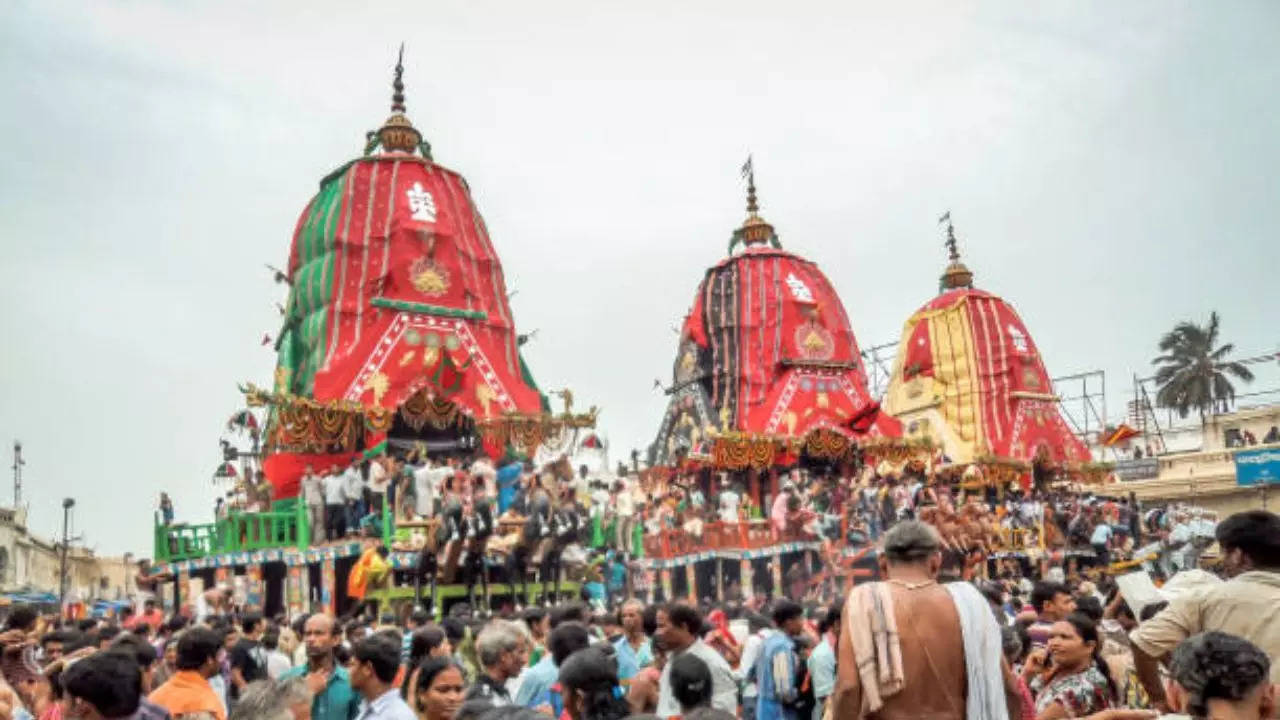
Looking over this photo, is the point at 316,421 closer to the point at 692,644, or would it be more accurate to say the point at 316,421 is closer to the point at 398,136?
the point at 398,136

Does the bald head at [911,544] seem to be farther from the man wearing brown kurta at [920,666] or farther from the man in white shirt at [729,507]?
the man in white shirt at [729,507]

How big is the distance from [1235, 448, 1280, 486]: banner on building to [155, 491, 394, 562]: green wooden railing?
28.0 m

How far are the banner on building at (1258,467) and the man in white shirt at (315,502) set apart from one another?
28.8m

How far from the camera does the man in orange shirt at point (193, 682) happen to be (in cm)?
504

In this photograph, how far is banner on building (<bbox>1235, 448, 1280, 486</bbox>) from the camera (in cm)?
3453

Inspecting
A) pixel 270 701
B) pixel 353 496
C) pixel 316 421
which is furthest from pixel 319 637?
pixel 316 421

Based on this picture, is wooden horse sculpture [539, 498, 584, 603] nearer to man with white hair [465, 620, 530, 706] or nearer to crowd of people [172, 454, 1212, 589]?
crowd of people [172, 454, 1212, 589]

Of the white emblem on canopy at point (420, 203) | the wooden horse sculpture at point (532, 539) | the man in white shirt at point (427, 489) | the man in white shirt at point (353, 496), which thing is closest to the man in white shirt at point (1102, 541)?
the wooden horse sculpture at point (532, 539)

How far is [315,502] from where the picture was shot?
2114 cm

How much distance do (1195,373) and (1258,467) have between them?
62.3 ft

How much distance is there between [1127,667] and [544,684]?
115 inches

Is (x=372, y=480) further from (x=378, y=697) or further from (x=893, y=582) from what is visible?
(x=893, y=582)

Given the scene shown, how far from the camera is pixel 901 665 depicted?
4.01 metres

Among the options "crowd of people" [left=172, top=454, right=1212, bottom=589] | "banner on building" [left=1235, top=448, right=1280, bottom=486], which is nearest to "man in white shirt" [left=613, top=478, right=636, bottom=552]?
"crowd of people" [left=172, top=454, right=1212, bottom=589]
